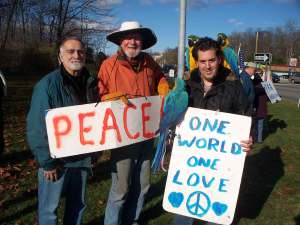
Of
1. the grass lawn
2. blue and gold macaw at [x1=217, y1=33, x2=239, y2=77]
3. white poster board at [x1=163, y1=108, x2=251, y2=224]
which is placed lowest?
the grass lawn

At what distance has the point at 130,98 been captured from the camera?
3191 mm

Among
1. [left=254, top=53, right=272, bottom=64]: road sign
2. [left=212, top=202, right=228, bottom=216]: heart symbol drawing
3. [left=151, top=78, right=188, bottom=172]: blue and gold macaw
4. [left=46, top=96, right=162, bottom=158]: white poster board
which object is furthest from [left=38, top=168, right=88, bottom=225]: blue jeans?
[left=254, top=53, right=272, bottom=64]: road sign

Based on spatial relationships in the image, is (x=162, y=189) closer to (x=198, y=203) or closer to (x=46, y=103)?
(x=198, y=203)

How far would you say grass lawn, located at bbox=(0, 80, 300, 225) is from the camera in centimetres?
426

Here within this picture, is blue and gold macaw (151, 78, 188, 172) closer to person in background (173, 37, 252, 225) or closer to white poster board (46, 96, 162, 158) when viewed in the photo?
person in background (173, 37, 252, 225)

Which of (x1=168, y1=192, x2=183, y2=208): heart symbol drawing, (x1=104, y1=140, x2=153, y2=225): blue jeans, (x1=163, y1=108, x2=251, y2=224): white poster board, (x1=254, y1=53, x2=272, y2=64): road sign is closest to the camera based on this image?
(x1=163, y1=108, x2=251, y2=224): white poster board

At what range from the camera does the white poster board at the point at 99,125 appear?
2.85 m

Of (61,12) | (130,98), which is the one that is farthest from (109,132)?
(61,12)

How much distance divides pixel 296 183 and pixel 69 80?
4285 mm

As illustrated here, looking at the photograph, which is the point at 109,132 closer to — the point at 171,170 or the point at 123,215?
the point at 171,170

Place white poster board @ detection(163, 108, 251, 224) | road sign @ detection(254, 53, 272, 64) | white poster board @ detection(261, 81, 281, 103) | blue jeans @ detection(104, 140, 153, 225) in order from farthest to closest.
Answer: road sign @ detection(254, 53, 272, 64), white poster board @ detection(261, 81, 281, 103), blue jeans @ detection(104, 140, 153, 225), white poster board @ detection(163, 108, 251, 224)

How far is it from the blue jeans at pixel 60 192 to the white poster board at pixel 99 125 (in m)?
0.26

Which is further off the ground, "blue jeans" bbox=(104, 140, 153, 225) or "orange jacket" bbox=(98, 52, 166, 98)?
"orange jacket" bbox=(98, 52, 166, 98)

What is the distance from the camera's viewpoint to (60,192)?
117 inches
